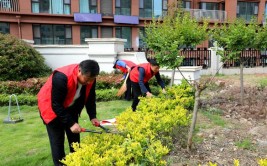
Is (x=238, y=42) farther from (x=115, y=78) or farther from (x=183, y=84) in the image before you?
(x=115, y=78)

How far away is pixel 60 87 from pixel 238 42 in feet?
17.0

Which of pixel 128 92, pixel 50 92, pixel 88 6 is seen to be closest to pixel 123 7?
pixel 88 6

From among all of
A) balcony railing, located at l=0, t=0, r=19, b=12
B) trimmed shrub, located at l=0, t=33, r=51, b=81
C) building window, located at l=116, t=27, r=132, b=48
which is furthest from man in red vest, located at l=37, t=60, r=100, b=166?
building window, located at l=116, t=27, r=132, b=48

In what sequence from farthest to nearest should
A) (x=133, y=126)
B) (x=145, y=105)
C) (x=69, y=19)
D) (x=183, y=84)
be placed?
(x=69, y=19) → (x=183, y=84) → (x=145, y=105) → (x=133, y=126)

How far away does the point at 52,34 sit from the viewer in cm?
2320

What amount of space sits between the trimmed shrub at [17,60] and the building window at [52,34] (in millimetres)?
11390

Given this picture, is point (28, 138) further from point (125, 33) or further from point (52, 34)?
point (125, 33)

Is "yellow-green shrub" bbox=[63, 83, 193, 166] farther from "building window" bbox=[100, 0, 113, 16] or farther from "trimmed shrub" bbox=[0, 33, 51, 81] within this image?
"building window" bbox=[100, 0, 113, 16]

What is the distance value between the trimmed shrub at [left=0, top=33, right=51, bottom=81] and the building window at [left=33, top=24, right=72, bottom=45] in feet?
37.4

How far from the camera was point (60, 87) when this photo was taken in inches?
122

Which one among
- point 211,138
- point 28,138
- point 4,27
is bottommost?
point 28,138

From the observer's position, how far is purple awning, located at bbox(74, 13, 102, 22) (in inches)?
900

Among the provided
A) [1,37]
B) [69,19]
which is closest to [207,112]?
[1,37]

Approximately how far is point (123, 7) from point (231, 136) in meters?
21.5
